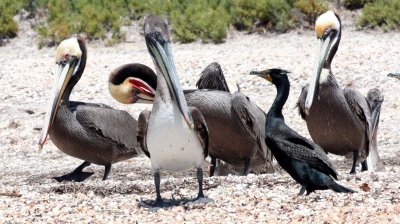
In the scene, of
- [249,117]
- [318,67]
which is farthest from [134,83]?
[318,67]

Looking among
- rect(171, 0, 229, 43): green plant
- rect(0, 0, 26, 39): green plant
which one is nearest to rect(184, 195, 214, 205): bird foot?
rect(171, 0, 229, 43): green plant

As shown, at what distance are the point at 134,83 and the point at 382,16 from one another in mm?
9150

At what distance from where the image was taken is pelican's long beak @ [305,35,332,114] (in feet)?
27.4

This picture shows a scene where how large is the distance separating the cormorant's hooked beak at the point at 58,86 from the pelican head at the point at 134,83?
1.21 feet

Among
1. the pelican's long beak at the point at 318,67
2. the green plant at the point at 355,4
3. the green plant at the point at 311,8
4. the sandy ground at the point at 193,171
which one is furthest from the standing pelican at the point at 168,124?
the green plant at the point at 355,4

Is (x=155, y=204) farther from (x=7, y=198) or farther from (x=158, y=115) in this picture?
(x=7, y=198)

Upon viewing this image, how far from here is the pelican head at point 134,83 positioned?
28.3 ft

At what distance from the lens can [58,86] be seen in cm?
840

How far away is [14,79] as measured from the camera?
48.2 feet

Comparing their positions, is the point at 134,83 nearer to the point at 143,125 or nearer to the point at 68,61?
the point at 68,61

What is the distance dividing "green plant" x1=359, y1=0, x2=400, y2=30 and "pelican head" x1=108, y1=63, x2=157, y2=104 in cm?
883

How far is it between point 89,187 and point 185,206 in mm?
1151

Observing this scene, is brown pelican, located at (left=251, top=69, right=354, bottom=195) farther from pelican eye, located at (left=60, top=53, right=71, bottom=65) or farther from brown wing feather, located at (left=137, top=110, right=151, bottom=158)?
pelican eye, located at (left=60, top=53, right=71, bottom=65)

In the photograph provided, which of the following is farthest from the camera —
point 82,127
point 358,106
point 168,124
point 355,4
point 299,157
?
point 355,4
